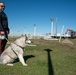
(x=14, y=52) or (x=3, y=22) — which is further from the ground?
(x=3, y=22)

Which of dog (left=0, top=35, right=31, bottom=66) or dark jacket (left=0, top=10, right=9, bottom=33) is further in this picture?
dark jacket (left=0, top=10, right=9, bottom=33)

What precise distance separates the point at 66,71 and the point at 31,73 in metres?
1.31

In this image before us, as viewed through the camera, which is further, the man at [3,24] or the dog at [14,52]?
the man at [3,24]

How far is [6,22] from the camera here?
25.6 ft

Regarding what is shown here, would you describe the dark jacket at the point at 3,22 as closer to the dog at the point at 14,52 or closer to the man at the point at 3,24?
the man at the point at 3,24

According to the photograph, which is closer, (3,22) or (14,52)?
(14,52)

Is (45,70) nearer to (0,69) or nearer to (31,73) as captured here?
(31,73)

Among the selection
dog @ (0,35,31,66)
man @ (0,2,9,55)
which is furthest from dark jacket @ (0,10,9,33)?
dog @ (0,35,31,66)

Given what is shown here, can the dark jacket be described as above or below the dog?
above

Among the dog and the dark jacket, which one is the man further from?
the dog

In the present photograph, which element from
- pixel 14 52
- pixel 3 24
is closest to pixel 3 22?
pixel 3 24

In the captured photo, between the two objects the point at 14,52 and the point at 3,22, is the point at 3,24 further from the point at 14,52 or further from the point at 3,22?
the point at 14,52

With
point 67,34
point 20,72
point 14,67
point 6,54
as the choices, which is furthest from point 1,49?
point 67,34

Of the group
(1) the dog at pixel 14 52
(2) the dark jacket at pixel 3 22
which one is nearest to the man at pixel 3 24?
(2) the dark jacket at pixel 3 22
